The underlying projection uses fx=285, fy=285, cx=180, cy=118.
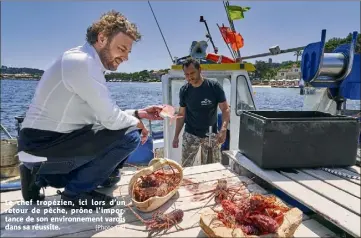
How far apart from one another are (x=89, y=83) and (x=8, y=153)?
3.47m

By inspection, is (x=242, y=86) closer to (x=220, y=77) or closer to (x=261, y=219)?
(x=220, y=77)

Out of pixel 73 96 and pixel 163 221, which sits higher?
pixel 73 96

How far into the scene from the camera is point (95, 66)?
216 cm

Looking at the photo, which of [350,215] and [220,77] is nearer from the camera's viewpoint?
[350,215]

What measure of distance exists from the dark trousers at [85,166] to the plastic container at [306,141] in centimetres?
123

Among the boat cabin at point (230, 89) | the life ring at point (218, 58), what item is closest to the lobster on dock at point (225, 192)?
the boat cabin at point (230, 89)

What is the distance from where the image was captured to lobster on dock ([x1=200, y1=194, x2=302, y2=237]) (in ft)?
5.81

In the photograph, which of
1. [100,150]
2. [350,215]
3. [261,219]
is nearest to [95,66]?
[100,150]

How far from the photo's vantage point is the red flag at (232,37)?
5.39m

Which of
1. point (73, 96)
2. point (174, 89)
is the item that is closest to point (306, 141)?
point (73, 96)

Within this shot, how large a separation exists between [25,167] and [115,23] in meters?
1.43

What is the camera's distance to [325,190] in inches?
89.5

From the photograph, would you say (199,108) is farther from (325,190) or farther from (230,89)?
(325,190)

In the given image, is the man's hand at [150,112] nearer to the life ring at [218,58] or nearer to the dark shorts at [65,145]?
the dark shorts at [65,145]
